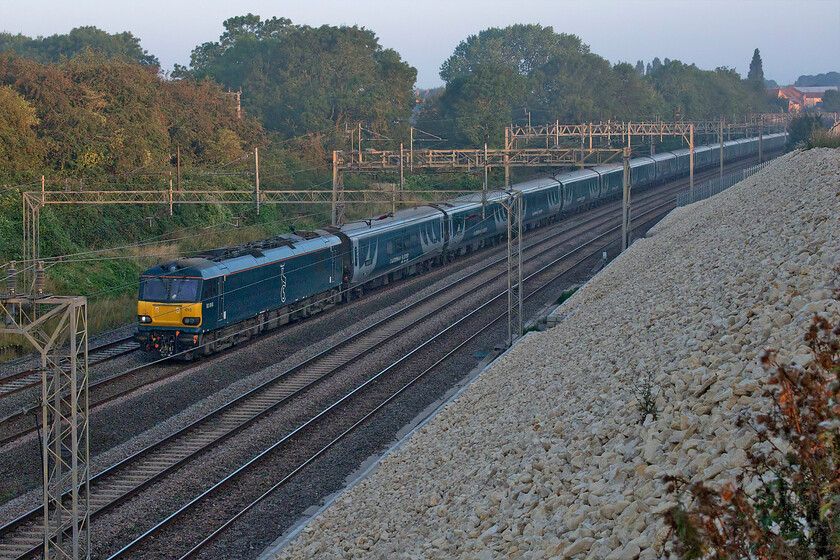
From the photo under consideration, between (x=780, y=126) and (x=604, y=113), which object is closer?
(x=604, y=113)

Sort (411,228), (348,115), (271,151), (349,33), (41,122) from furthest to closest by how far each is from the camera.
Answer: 1. (349,33)
2. (348,115)
3. (271,151)
4. (41,122)
5. (411,228)

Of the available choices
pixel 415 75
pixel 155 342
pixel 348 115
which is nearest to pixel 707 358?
pixel 155 342

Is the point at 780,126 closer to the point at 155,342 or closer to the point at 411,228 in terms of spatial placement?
the point at 411,228

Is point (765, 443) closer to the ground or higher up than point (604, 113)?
closer to the ground

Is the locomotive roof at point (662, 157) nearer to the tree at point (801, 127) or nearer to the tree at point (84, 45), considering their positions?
the tree at point (801, 127)

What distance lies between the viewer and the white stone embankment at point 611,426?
8.95 metres

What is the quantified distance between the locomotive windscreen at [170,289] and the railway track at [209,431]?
3761 mm

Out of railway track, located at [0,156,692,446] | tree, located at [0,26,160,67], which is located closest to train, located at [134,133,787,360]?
railway track, located at [0,156,692,446]

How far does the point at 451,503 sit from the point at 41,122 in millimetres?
44464

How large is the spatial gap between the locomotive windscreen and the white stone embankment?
965 centimetres

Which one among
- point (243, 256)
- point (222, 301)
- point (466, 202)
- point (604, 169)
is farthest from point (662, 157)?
point (222, 301)

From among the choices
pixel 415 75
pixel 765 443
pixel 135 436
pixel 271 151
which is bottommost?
pixel 135 436

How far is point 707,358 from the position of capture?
11477mm

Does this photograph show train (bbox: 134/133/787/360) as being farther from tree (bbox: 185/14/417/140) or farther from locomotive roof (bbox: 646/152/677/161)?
tree (bbox: 185/14/417/140)
